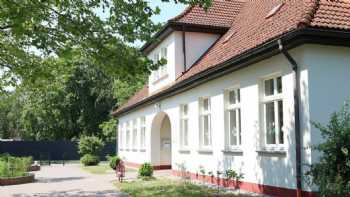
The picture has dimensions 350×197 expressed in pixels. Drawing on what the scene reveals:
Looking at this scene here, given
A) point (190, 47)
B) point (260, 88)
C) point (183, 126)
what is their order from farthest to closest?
point (190, 47)
point (183, 126)
point (260, 88)

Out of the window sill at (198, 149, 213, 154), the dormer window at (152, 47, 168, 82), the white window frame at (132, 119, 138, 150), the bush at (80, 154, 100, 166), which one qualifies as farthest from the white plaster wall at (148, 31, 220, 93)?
the bush at (80, 154, 100, 166)

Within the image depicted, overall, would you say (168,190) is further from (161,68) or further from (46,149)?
(46,149)

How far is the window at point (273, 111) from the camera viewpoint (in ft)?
40.0

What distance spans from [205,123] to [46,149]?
33849mm

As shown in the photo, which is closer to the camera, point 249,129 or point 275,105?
point 275,105

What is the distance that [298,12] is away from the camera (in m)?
12.4

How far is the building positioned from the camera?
10984mm

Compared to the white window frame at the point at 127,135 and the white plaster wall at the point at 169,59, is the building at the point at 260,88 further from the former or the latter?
the white window frame at the point at 127,135

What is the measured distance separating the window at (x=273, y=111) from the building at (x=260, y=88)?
26mm

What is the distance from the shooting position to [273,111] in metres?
12.6

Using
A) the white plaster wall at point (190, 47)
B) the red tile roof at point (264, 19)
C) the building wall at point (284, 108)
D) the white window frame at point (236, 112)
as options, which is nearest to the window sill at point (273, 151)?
the building wall at point (284, 108)

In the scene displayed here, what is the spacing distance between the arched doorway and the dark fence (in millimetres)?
22964

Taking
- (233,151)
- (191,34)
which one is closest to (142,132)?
(191,34)

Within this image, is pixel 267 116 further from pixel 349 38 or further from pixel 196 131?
pixel 196 131
